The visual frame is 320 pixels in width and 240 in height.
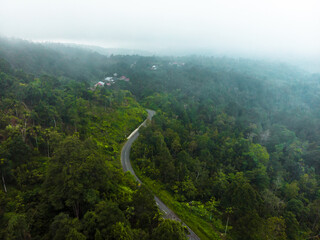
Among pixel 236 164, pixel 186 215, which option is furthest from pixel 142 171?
pixel 236 164

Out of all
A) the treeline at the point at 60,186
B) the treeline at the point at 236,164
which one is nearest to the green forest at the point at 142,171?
the treeline at the point at 60,186

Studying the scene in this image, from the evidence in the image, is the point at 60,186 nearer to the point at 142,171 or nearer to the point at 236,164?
the point at 142,171

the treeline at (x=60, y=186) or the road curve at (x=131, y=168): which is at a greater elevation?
the treeline at (x=60, y=186)

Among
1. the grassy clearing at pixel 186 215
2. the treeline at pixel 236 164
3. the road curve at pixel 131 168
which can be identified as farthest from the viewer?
the treeline at pixel 236 164

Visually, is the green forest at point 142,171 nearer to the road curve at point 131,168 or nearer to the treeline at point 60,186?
the treeline at point 60,186

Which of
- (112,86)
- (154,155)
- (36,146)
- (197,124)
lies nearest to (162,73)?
(112,86)

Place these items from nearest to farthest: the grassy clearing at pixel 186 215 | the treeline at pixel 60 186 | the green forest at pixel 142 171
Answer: the treeline at pixel 60 186, the green forest at pixel 142 171, the grassy clearing at pixel 186 215

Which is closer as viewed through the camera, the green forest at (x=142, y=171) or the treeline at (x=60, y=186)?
the treeline at (x=60, y=186)

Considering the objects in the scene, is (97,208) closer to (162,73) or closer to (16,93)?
(16,93)
